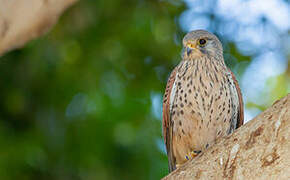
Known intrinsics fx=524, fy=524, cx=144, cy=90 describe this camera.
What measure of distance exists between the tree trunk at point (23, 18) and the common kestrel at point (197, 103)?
1921 millimetres

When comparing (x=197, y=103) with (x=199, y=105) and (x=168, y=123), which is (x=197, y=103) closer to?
(x=199, y=105)

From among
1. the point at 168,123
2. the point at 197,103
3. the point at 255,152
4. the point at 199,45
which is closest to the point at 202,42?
the point at 199,45

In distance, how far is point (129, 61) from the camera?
6.52 m

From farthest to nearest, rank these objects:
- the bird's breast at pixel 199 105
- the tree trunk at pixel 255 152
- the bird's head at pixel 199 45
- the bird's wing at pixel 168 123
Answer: the bird's head at pixel 199 45, the bird's wing at pixel 168 123, the bird's breast at pixel 199 105, the tree trunk at pixel 255 152

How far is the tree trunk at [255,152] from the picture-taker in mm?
2871

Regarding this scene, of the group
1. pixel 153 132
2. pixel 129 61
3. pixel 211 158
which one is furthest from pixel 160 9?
pixel 211 158

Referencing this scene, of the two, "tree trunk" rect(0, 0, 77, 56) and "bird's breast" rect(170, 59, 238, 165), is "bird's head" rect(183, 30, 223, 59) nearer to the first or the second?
"bird's breast" rect(170, 59, 238, 165)

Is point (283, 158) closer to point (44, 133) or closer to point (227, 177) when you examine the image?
point (227, 177)

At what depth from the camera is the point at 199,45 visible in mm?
5242

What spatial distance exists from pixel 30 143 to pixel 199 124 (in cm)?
199

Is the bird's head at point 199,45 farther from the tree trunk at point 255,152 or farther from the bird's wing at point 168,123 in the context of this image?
the tree trunk at point 255,152

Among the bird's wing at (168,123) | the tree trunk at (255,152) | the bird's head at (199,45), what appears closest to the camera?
the tree trunk at (255,152)

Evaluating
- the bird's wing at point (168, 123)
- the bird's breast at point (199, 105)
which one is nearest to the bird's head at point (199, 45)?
the bird's breast at point (199, 105)

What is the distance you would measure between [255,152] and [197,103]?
1792mm
